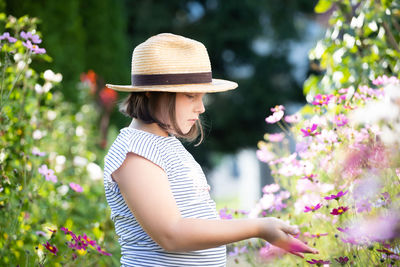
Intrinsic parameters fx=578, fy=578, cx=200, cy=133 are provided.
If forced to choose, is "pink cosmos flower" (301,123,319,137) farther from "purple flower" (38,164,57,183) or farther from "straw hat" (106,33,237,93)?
"purple flower" (38,164,57,183)

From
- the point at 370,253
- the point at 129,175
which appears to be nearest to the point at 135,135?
the point at 129,175

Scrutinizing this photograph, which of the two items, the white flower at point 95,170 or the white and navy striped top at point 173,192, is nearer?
the white and navy striped top at point 173,192

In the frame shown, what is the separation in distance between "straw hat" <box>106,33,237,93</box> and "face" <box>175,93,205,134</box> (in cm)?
3

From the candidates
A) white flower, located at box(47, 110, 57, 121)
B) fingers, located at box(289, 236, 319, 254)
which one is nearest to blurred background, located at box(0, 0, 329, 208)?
white flower, located at box(47, 110, 57, 121)

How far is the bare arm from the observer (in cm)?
143

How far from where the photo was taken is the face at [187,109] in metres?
1.64

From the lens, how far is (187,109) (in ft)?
5.45

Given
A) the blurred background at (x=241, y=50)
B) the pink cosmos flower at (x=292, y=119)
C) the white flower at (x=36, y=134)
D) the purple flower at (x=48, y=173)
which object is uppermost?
the pink cosmos flower at (x=292, y=119)

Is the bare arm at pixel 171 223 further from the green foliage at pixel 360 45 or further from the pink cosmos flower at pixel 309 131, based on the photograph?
the green foliage at pixel 360 45

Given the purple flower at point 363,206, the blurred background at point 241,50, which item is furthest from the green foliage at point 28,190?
the blurred background at point 241,50

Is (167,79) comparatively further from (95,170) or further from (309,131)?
(95,170)

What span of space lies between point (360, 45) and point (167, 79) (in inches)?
74.4

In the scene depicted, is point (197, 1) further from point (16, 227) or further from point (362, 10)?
point (16, 227)

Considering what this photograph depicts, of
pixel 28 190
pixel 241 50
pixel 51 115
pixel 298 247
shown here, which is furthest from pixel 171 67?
pixel 241 50
